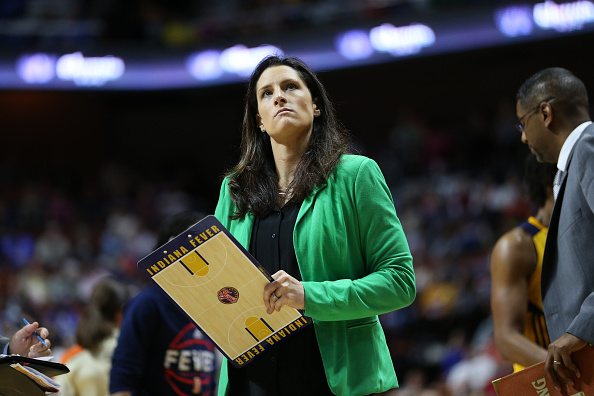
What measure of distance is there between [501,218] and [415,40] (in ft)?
12.3

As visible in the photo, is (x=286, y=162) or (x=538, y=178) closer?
(x=286, y=162)

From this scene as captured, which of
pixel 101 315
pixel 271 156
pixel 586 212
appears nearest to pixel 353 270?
pixel 271 156

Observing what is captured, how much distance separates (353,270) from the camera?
8.11ft

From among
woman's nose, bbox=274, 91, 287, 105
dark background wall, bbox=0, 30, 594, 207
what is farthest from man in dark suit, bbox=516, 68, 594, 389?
dark background wall, bbox=0, 30, 594, 207

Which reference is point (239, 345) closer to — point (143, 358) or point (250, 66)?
point (143, 358)

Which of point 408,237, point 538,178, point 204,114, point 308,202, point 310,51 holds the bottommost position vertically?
point 308,202

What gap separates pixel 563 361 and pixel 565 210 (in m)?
0.54

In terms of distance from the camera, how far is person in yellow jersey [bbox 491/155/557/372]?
3.41m

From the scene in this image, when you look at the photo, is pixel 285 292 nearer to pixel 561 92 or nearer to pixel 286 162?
pixel 286 162

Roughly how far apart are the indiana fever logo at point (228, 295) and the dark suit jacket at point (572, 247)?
1.04m

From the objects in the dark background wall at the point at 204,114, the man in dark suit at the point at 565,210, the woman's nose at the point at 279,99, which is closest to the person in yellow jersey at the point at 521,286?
the man in dark suit at the point at 565,210

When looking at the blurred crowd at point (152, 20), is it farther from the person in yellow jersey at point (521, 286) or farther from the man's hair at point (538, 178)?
the person in yellow jersey at point (521, 286)

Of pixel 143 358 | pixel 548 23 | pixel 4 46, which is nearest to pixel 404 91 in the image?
pixel 548 23

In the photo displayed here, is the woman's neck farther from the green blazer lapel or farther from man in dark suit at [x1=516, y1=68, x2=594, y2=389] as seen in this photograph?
man in dark suit at [x1=516, y1=68, x2=594, y2=389]
